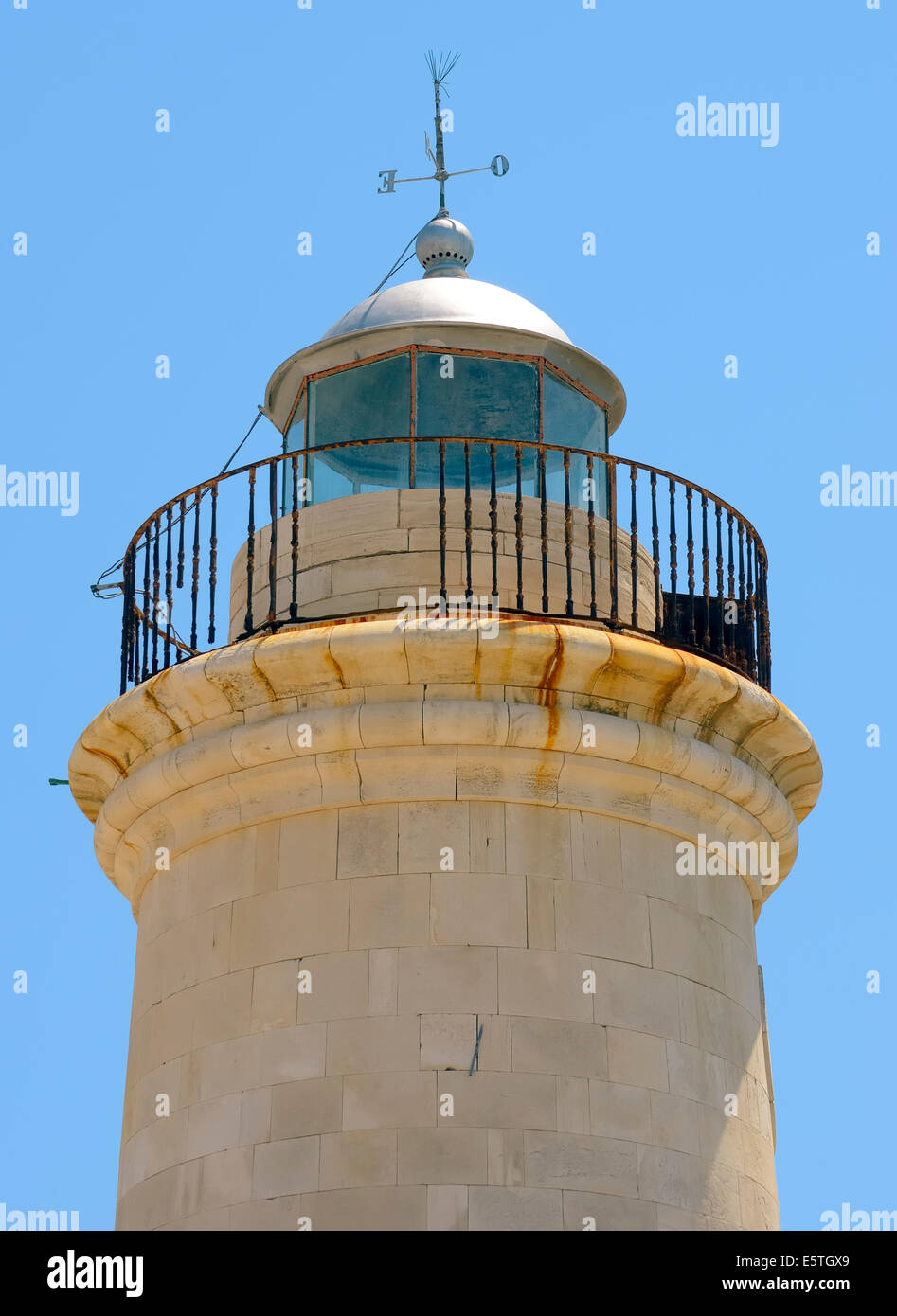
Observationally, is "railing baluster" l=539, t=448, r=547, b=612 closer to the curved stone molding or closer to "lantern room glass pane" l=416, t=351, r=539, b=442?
the curved stone molding

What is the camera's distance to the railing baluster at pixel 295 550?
15.5 m

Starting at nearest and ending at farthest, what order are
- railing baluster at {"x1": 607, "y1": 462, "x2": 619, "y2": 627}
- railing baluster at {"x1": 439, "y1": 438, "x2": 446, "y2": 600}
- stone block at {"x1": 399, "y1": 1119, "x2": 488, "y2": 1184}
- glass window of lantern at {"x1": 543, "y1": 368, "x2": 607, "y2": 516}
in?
stone block at {"x1": 399, "y1": 1119, "x2": 488, "y2": 1184}
railing baluster at {"x1": 439, "y1": 438, "x2": 446, "y2": 600}
railing baluster at {"x1": 607, "y1": 462, "x2": 619, "y2": 627}
glass window of lantern at {"x1": 543, "y1": 368, "x2": 607, "y2": 516}

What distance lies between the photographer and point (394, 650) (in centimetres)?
1499

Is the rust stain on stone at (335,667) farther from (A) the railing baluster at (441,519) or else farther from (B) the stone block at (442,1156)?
(B) the stone block at (442,1156)

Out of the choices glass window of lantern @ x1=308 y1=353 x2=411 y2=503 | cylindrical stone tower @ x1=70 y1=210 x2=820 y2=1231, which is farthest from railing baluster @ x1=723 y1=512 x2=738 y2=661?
glass window of lantern @ x1=308 y1=353 x2=411 y2=503

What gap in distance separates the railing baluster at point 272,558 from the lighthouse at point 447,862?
3cm

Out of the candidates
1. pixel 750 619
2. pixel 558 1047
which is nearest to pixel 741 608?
pixel 750 619

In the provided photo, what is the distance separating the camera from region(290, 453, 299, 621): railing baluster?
50.8 feet

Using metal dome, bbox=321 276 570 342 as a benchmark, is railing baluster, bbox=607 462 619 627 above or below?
below

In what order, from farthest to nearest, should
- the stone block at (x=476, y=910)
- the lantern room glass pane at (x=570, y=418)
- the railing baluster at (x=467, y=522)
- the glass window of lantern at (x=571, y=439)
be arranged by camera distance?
the lantern room glass pane at (x=570, y=418) → the glass window of lantern at (x=571, y=439) → the railing baluster at (x=467, y=522) → the stone block at (x=476, y=910)

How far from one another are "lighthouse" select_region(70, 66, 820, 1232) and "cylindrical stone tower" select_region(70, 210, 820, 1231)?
0.02 m

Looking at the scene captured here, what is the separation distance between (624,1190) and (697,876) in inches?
83.7

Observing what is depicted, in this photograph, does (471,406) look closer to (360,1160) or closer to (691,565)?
(691,565)

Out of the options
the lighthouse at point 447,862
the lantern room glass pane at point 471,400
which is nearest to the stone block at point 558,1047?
the lighthouse at point 447,862
